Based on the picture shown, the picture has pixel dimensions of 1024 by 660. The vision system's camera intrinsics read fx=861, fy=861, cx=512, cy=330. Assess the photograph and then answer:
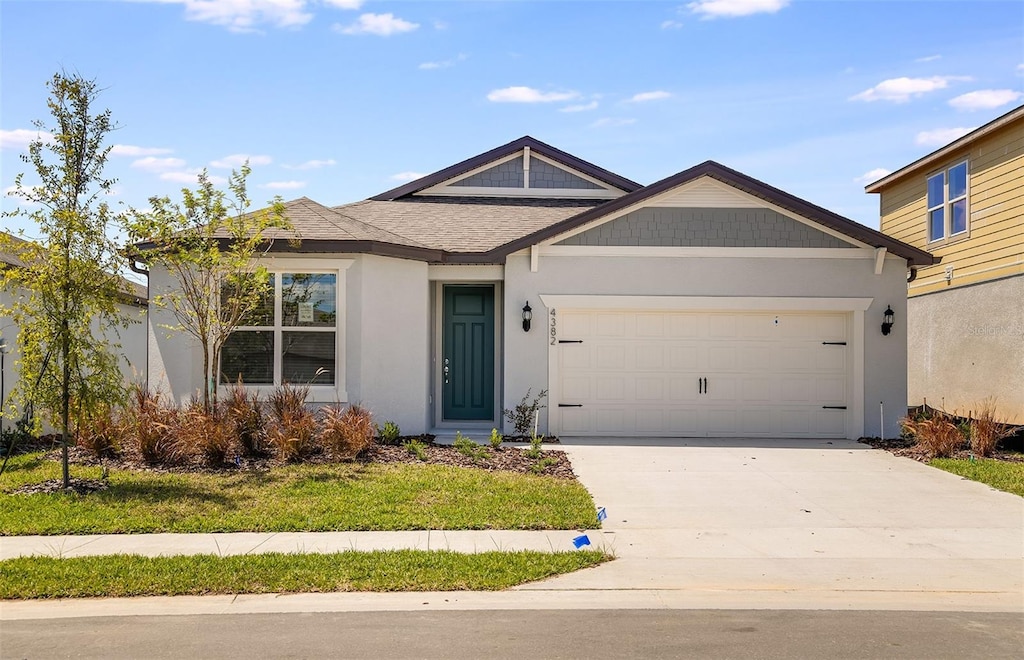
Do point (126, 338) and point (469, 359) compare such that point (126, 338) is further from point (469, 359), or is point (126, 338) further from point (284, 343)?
point (469, 359)

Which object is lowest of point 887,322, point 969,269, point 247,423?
point 247,423

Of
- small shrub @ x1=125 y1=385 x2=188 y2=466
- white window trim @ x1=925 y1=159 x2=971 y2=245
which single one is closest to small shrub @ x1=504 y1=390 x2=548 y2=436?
Answer: small shrub @ x1=125 y1=385 x2=188 y2=466

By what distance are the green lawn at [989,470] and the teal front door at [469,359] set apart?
7.21 metres

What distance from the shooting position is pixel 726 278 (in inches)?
568

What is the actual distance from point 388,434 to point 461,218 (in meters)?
5.27

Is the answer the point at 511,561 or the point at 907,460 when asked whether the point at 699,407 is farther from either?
the point at 511,561

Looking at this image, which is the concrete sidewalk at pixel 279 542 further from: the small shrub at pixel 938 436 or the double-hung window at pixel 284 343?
the small shrub at pixel 938 436

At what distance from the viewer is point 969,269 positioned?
17344 mm

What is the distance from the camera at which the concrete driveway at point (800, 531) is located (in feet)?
21.9

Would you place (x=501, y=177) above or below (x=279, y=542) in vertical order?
above

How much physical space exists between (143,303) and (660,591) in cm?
1476

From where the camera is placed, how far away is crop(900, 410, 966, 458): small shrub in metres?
12.7

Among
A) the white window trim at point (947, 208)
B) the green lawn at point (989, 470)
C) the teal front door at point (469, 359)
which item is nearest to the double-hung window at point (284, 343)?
the teal front door at point (469, 359)

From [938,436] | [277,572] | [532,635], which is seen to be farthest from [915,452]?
[277,572]
